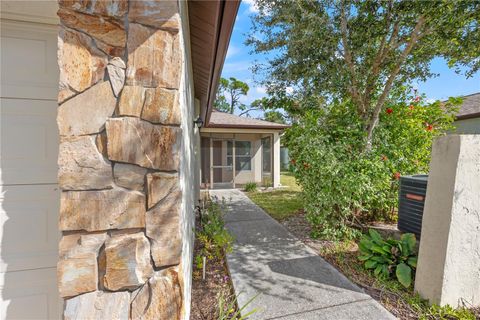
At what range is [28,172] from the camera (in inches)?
57.2

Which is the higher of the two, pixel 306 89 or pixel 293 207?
pixel 306 89

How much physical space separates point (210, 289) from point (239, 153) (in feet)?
24.9

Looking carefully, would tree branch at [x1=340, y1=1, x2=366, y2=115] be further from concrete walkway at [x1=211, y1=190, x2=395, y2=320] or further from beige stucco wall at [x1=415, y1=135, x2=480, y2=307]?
concrete walkway at [x1=211, y1=190, x2=395, y2=320]

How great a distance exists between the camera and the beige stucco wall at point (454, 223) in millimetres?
2264

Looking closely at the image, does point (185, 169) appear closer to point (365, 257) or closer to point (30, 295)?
point (30, 295)

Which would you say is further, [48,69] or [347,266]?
[347,266]

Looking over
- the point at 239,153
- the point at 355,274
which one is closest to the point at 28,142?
the point at 355,274

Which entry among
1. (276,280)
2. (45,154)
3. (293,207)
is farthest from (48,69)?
(293,207)

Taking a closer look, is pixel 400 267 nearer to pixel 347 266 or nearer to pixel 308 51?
pixel 347 266

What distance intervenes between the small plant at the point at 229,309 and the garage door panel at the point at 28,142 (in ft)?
6.22

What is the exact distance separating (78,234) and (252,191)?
27.4 ft

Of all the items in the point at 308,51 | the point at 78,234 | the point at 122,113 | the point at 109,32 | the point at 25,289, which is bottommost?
the point at 25,289

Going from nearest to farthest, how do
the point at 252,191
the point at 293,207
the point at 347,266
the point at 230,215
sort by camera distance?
the point at 347,266 → the point at 230,215 → the point at 293,207 → the point at 252,191

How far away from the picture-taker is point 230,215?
19.0 ft
